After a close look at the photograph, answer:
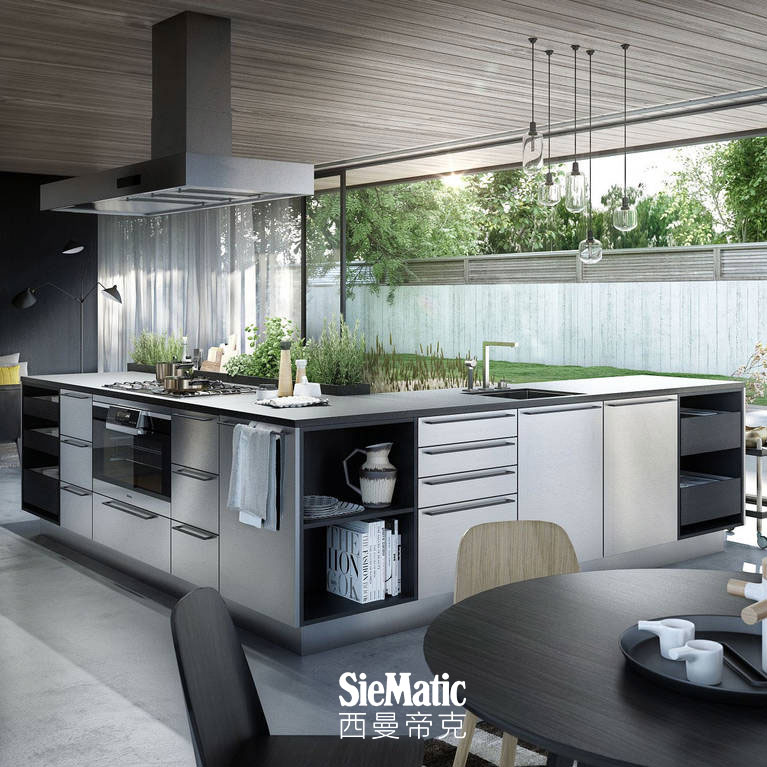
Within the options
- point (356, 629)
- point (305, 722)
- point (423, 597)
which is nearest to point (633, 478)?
point (423, 597)

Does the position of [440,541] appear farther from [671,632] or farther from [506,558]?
[671,632]

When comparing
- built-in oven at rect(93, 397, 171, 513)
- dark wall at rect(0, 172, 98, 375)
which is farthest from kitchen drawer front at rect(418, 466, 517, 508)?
dark wall at rect(0, 172, 98, 375)

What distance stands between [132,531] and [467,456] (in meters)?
1.73

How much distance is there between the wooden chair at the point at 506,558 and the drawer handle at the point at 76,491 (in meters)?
3.02

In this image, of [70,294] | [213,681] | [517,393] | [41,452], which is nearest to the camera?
[213,681]

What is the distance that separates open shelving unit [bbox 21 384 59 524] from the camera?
5.41 meters

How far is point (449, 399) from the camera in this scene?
441 cm

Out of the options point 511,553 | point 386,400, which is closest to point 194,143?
point 386,400

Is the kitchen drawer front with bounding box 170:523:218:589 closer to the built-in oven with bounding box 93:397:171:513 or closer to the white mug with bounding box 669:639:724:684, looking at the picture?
the built-in oven with bounding box 93:397:171:513

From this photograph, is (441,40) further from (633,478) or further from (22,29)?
(633,478)

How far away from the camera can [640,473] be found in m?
4.89

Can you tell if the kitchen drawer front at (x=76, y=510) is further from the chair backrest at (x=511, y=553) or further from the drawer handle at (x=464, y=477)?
the chair backrest at (x=511, y=553)

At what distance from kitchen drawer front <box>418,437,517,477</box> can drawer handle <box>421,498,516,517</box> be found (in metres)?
0.15

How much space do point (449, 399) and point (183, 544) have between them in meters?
1.38
